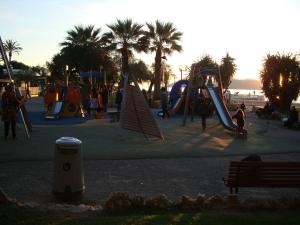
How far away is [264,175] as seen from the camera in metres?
7.06

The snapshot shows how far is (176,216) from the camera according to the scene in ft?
19.2

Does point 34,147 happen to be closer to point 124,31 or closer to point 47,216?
point 47,216

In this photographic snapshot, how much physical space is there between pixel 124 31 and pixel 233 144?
1322 inches

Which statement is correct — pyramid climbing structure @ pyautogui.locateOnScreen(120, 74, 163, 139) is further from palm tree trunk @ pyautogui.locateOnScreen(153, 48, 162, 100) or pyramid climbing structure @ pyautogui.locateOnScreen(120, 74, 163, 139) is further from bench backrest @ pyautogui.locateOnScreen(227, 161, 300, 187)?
palm tree trunk @ pyautogui.locateOnScreen(153, 48, 162, 100)

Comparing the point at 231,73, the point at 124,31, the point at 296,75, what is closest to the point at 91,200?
the point at 296,75

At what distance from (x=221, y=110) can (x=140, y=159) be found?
1049 cm

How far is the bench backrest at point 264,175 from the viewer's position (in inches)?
276

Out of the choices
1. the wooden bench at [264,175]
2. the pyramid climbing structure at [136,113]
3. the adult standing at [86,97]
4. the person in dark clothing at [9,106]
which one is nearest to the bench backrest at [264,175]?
the wooden bench at [264,175]

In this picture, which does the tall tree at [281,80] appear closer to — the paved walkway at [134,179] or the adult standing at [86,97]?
the adult standing at [86,97]

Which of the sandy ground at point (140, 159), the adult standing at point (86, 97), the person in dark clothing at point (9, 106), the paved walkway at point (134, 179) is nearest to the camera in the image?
the paved walkway at point (134, 179)

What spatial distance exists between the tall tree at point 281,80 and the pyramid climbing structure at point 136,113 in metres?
20.3

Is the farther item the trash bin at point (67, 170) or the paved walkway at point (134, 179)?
the paved walkway at point (134, 179)

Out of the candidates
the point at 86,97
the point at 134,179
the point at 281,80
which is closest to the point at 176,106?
the point at 86,97

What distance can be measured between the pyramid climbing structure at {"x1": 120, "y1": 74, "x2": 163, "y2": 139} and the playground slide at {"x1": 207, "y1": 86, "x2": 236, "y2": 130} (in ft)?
16.3
